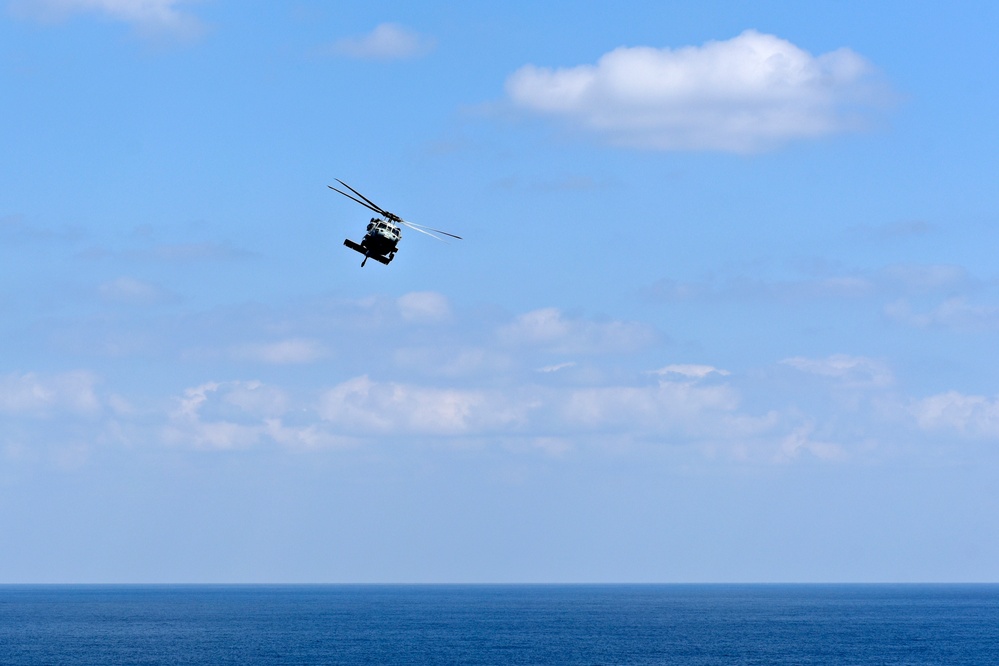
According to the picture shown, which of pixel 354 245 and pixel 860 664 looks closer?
pixel 354 245

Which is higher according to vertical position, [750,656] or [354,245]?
[354,245]

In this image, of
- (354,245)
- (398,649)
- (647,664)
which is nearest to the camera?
(354,245)

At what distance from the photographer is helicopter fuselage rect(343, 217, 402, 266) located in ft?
218

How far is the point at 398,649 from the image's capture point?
188 m

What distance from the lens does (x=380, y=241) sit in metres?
66.8

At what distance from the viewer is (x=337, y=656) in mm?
176375

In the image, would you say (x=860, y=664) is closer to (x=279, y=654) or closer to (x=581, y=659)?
(x=581, y=659)

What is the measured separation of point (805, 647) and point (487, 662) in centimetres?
5740

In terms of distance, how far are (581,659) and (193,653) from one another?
186 feet

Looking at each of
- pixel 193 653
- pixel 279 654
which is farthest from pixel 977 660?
pixel 193 653

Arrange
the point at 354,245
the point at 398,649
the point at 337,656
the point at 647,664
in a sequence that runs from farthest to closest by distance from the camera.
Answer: the point at 398,649, the point at 337,656, the point at 647,664, the point at 354,245

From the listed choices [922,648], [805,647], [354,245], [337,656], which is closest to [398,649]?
[337,656]

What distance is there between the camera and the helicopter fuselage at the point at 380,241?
66375 millimetres

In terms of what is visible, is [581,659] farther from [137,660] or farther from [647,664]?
[137,660]
